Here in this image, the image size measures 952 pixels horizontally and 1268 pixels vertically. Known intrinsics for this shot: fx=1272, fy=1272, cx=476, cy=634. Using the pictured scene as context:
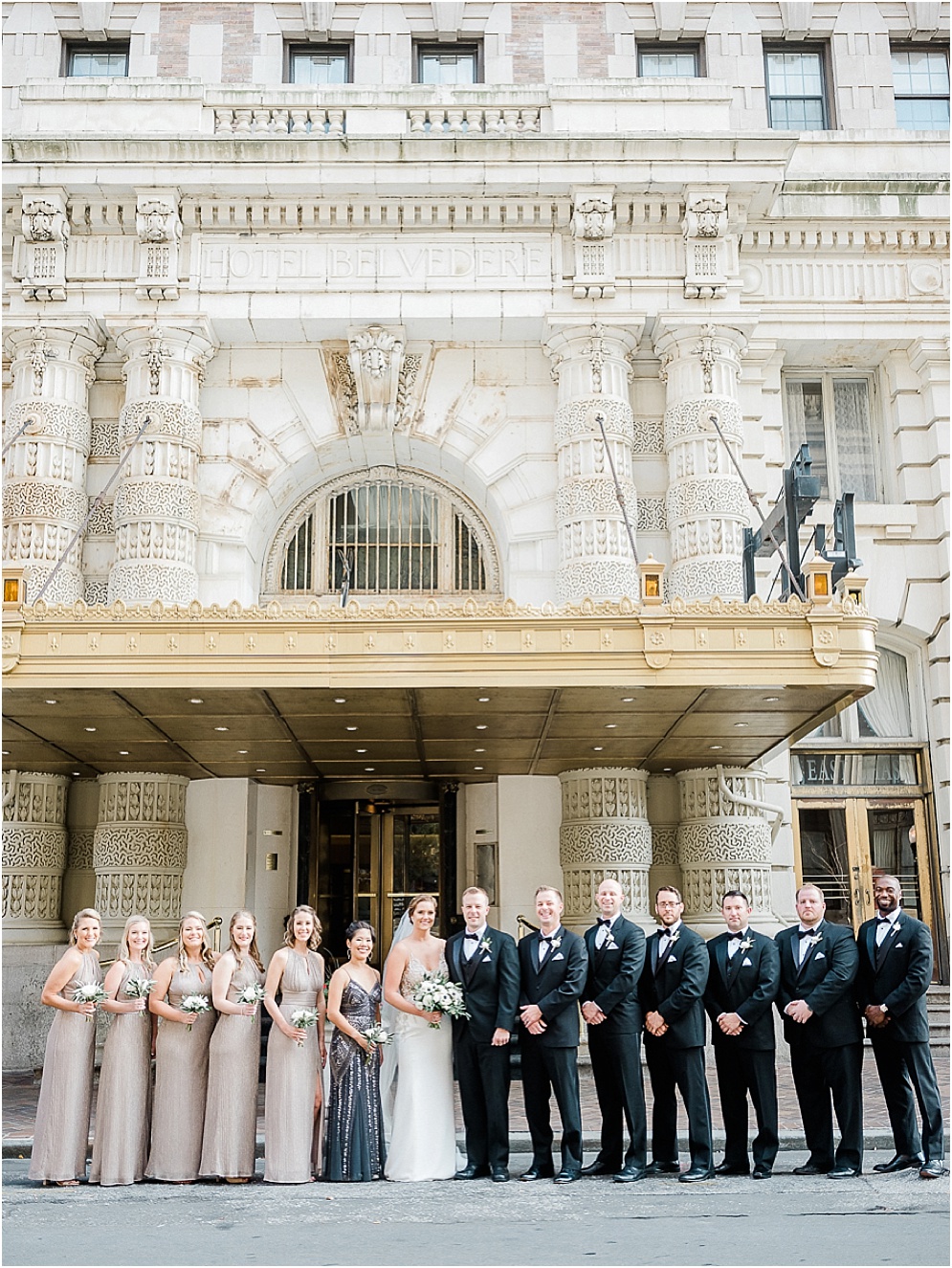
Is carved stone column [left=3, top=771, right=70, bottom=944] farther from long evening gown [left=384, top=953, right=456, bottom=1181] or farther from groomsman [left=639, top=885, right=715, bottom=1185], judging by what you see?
groomsman [left=639, top=885, right=715, bottom=1185]

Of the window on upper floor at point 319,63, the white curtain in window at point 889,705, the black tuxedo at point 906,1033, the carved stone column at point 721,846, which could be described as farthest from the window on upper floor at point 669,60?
the black tuxedo at point 906,1033

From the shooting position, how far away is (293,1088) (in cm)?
882

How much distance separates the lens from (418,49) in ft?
70.4

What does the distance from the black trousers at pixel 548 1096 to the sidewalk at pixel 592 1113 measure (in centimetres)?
144

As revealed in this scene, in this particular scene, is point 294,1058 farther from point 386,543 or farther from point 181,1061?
point 386,543

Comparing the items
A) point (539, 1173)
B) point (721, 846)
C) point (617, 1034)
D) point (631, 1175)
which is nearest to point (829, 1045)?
point (617, 1034)

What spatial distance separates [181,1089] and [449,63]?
59.0ft

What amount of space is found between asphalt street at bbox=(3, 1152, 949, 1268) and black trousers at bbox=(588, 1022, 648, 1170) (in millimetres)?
312

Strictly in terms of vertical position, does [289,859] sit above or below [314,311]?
below

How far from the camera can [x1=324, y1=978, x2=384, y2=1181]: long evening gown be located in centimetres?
882

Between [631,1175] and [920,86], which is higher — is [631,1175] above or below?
below

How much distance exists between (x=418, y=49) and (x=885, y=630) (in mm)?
12366

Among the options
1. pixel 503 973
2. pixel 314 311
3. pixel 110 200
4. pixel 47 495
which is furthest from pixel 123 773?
pixel 503 973

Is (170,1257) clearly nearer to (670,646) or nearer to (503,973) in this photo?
(503,973)
